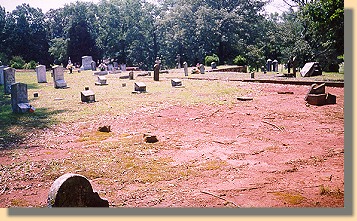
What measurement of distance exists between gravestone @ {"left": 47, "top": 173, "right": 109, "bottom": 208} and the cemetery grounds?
41 centimetres

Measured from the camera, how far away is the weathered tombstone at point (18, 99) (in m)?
7.68

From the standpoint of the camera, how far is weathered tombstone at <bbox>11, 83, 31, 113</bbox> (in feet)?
25.2

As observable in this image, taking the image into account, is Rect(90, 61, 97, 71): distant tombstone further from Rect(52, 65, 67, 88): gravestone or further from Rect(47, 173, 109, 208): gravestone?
Rect(47, 173, 109, 208): gravestone

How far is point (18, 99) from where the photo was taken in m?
7.79

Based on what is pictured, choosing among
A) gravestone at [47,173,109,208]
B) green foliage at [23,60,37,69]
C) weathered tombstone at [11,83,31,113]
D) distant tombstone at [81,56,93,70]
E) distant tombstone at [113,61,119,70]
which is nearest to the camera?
gravestone at [47,173,109,208]

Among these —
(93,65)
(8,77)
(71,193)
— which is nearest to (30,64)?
(8,77)

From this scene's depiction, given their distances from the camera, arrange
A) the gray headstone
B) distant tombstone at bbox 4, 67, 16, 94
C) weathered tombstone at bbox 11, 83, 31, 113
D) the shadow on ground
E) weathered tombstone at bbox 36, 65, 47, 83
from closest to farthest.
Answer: the shadow on ground → weathered tombstone at bbox 11, 83, 31, 113 → the gray headstone → distant tombstone at bbox 4, 67, 16, 94 → weathered tombstone at bbox 36, 65, 47, 83

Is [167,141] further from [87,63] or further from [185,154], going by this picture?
[87,63]

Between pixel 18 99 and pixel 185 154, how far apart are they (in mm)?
5234

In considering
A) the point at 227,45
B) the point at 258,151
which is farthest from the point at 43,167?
the point at 227,45

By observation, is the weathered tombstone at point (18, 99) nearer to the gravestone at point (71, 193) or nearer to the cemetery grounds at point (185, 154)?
the cemetery grounds at point (185, 154)

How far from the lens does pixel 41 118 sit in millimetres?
7246

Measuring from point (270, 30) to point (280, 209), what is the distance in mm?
29507

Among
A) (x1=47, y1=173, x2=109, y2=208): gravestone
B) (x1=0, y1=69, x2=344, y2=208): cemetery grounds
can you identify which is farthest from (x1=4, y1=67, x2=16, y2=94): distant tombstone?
(x1=47, y1=173, x2=109, y2=208): gravestone
